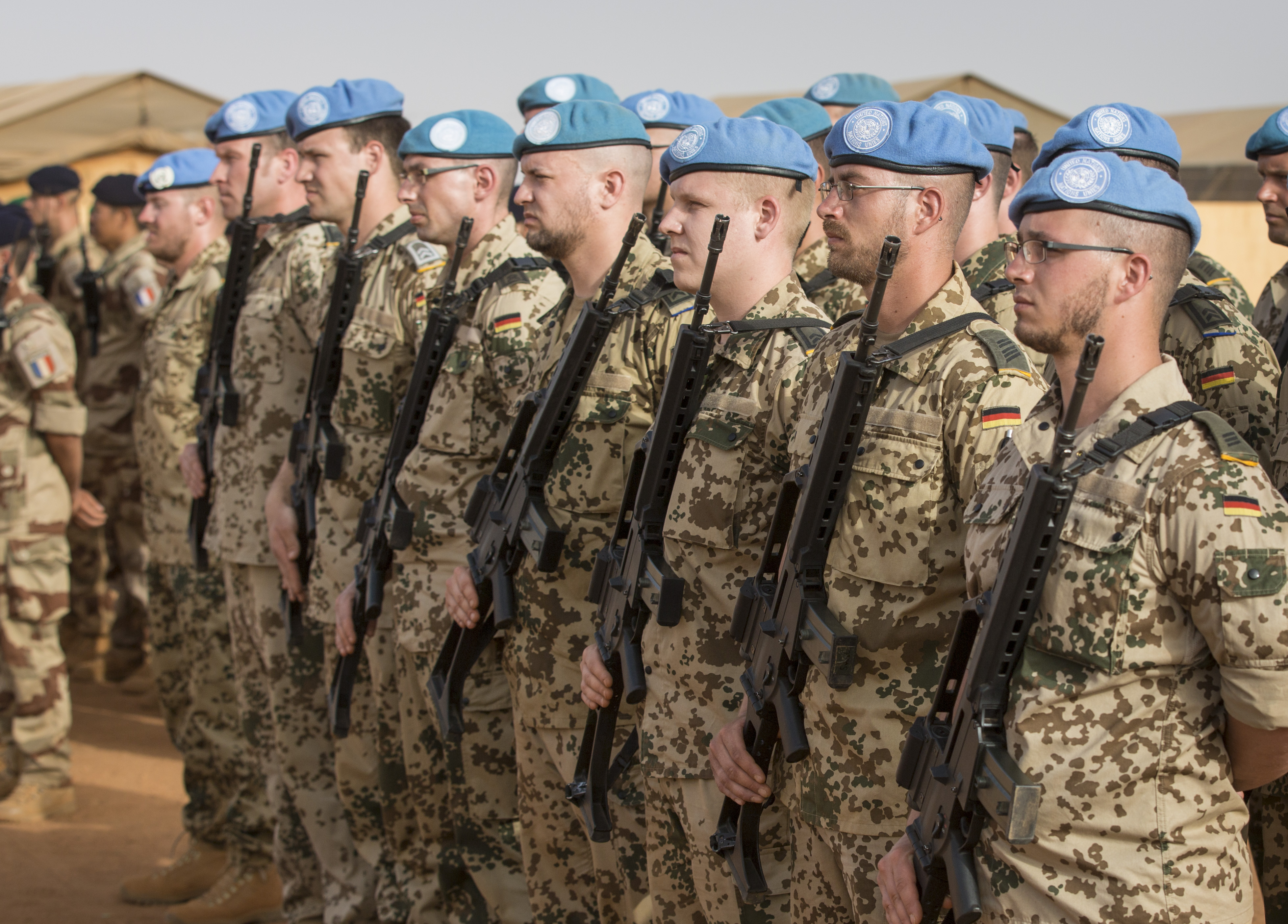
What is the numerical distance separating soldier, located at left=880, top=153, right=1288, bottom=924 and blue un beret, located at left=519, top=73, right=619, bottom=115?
11.1 feet

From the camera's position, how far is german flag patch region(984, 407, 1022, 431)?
245cm

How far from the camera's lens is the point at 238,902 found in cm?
530

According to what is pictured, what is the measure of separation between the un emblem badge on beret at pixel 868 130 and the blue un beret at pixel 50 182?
8.11 meters

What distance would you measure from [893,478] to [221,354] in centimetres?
365

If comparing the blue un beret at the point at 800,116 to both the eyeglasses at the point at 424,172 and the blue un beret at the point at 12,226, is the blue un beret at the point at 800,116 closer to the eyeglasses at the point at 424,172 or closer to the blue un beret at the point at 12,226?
the eyeglasses at the point at 424,172

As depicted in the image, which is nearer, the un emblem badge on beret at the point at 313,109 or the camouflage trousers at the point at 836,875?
the camouflage trousers at the point at 836,875

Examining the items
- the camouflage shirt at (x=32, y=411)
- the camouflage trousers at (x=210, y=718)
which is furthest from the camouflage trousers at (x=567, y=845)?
the camouflage shirt at (x=32, y=411)

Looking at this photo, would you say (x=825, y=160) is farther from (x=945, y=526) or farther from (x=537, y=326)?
(x=945, y=526)

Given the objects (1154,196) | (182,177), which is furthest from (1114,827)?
(182,177)

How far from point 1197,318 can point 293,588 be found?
3.17m

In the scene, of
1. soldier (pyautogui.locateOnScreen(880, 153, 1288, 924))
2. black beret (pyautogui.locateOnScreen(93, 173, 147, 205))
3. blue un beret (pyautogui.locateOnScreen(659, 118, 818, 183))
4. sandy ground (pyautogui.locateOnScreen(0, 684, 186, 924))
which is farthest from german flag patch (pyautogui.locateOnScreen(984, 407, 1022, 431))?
black beret (pyautogui.locateOnScreen(93, 173, 147, 205))

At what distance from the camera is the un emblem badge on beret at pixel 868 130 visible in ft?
8.89

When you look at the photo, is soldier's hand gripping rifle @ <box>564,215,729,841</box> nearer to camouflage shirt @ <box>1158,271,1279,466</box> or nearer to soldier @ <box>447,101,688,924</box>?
soldier @ <box>447,101,688,924</box>

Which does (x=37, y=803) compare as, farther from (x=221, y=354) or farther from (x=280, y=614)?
(x=221, y=354)
